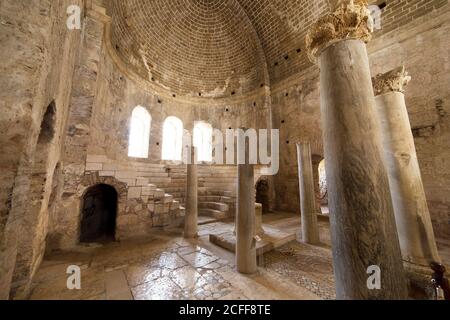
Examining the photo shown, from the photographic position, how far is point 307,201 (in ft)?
15.6

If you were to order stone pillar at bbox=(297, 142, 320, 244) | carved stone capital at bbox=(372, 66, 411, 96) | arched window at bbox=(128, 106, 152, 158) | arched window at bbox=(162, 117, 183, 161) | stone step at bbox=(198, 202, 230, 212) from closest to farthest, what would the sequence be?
carved stone capital at bbox=(372, 66, 411, 96) → stone pillar at bbox=(297, 142, 320, 244) → stone step at bbox=(198, 202, 230, 212) → arched window at bbox=(128, 106, 152, 158) → arched window at bbox=(162, 117, 183, 161)

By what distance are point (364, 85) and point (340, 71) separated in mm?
296

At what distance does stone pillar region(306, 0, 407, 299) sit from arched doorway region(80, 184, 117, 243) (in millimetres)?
5351

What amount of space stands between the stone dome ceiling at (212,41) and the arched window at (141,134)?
1.98 metres

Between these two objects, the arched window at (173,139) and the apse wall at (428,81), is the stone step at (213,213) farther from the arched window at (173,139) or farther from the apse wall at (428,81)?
the apse wall at (428,81)

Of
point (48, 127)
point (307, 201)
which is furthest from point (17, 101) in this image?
point (307, 201)

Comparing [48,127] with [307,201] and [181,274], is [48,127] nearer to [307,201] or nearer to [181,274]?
[181,274]

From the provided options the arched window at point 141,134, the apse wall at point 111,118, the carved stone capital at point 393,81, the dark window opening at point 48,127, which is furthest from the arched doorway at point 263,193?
the dark window opening at point 48,127

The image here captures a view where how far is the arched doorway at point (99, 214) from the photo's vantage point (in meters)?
5.13

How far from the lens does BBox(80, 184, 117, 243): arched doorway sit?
16.8ft

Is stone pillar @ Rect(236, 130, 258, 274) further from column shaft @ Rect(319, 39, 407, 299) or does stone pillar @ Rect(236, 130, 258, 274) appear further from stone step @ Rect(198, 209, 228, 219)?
stone step @ Rect(198, 209, 228, 219)

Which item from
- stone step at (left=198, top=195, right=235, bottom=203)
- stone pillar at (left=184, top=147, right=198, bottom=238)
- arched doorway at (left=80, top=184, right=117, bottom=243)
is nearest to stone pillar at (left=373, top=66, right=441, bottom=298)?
stone pillar at (left=184, top=147, right=198, bottom=238)

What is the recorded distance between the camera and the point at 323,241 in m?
4.66
